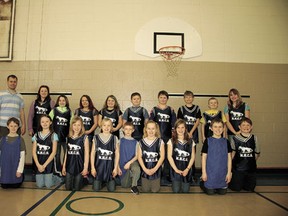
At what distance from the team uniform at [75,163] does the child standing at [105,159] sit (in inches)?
7.8

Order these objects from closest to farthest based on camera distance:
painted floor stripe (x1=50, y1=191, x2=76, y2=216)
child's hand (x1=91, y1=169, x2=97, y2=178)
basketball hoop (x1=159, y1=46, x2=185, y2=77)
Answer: painted floor stripe (x1=50, y1=191, x2=76, y2=216) < child's hand (x1=91, y1=169, x2=97, y2=178) < basketball hoop (x1=159, y1=46, x2=185, y2=77)

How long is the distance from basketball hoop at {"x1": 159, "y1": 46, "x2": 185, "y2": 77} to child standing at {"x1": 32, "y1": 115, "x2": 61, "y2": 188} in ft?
8.81

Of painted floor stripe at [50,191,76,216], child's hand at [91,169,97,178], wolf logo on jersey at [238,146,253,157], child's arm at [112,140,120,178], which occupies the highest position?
wolf logo on jersey at [238,146,253,157]

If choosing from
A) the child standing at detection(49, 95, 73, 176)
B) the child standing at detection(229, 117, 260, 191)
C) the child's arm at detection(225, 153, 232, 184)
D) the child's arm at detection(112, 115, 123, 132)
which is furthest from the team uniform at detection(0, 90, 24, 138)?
the child standing at detection(229, 117, 260, 191)

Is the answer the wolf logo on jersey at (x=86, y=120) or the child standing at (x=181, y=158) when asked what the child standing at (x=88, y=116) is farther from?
the child standing at (x=181, y=158)

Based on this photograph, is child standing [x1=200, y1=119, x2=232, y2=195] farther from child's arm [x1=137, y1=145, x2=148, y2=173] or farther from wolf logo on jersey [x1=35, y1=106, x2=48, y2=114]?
wolf logo on jersey [x1=35, y1=106, x2=48, y2=114]

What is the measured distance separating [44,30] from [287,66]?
546 cm

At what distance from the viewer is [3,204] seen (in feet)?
8.31

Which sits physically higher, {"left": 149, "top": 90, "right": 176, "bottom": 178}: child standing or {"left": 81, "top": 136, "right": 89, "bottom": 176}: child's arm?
{"left": 149, "top": 90, "right": 176, "bottom": 178}: child standing

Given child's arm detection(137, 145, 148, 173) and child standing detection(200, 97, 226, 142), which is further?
child standing detection(200, 97, 226, 142)

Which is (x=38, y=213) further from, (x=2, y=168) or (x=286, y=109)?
(x=286, y=109)

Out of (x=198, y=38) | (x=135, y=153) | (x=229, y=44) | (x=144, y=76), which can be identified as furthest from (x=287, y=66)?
(x=135, y=153)

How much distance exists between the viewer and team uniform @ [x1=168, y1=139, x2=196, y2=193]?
3199 mm

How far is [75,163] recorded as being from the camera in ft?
10.7
